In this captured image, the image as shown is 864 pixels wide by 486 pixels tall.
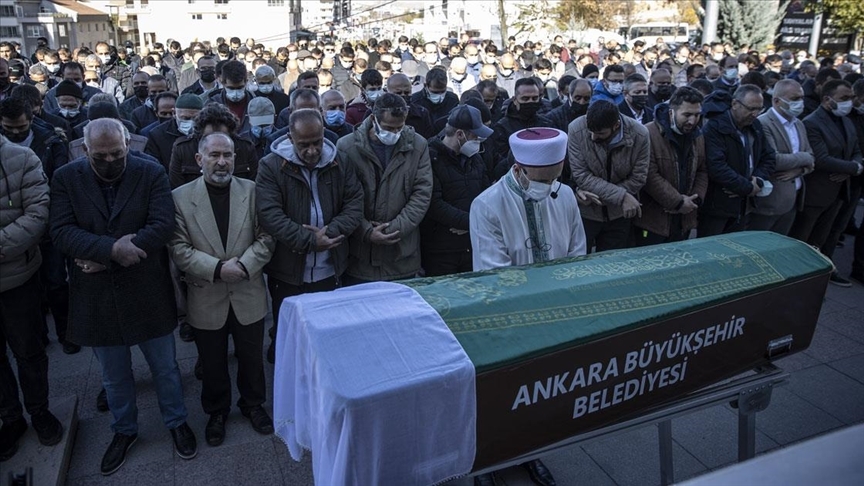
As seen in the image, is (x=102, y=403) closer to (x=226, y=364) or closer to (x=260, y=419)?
(x=226, y=364)

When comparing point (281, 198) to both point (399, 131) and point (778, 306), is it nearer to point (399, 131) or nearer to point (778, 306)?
point (399, 131)

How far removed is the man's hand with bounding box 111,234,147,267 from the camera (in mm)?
3572

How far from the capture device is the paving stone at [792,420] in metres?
4.41

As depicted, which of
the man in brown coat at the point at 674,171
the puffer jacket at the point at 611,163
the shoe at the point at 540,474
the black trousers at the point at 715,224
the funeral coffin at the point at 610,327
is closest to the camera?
the funeral coffin at the point at 610,327

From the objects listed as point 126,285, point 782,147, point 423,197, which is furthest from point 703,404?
point 782,147

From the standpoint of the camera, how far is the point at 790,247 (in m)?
3.28

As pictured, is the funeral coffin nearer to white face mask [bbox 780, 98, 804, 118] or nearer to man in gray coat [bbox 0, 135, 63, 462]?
man in gray coat [bbox 0, 135, 63, 462]

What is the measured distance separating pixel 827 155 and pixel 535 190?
4.53 metres

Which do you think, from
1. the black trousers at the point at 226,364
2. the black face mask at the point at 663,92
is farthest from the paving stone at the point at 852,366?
the black trousers at the point at 226,364

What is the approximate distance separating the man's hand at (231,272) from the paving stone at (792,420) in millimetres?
3471

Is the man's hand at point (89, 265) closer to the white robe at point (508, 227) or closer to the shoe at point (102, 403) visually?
the shoe at point (102, 403)

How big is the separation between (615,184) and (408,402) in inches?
149

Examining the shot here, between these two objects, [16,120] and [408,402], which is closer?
[408,402]

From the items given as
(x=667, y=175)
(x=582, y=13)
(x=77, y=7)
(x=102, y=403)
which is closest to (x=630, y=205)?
(x=667, y=175)
